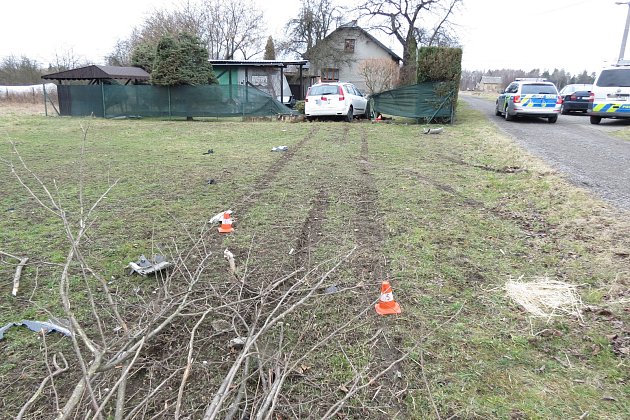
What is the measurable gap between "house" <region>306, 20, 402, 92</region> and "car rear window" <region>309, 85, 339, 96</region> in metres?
19.3

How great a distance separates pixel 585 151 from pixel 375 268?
7.97m

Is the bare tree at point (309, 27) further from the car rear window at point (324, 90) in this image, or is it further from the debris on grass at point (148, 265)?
the debris on grass at point (148, 265)

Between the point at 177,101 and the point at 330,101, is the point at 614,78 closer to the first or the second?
the point at 330,101

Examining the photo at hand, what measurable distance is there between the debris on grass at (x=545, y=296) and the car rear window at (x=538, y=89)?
44.5 feet

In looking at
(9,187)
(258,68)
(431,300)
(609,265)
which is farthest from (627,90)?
(258,68)

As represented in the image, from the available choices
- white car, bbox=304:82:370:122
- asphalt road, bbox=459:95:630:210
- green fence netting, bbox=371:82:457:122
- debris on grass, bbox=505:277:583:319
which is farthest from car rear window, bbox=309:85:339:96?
debris on grass, bbox=505:277:583:319

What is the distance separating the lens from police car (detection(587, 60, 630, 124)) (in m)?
13.6

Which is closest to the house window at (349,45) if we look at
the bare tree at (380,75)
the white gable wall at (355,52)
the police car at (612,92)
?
the white gable wall at (355,52)

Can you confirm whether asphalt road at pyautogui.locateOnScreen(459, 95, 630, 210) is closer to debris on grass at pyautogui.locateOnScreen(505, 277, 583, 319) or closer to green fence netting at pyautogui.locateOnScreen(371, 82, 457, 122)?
green fence netting at pyautogui.locateOnScreen(371, 82, 457, 122)

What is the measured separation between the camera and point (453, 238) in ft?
15.1

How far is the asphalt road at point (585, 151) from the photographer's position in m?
6.41

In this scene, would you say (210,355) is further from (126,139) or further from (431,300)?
(126,139)

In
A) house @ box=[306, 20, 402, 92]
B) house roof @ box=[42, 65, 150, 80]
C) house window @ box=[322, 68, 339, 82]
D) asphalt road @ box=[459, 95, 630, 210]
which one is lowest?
asphalt road @ box=[459, 95, 630, 210]

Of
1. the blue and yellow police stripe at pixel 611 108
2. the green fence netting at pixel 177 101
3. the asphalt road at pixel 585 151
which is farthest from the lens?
the green fence netting at pixel 177 101
